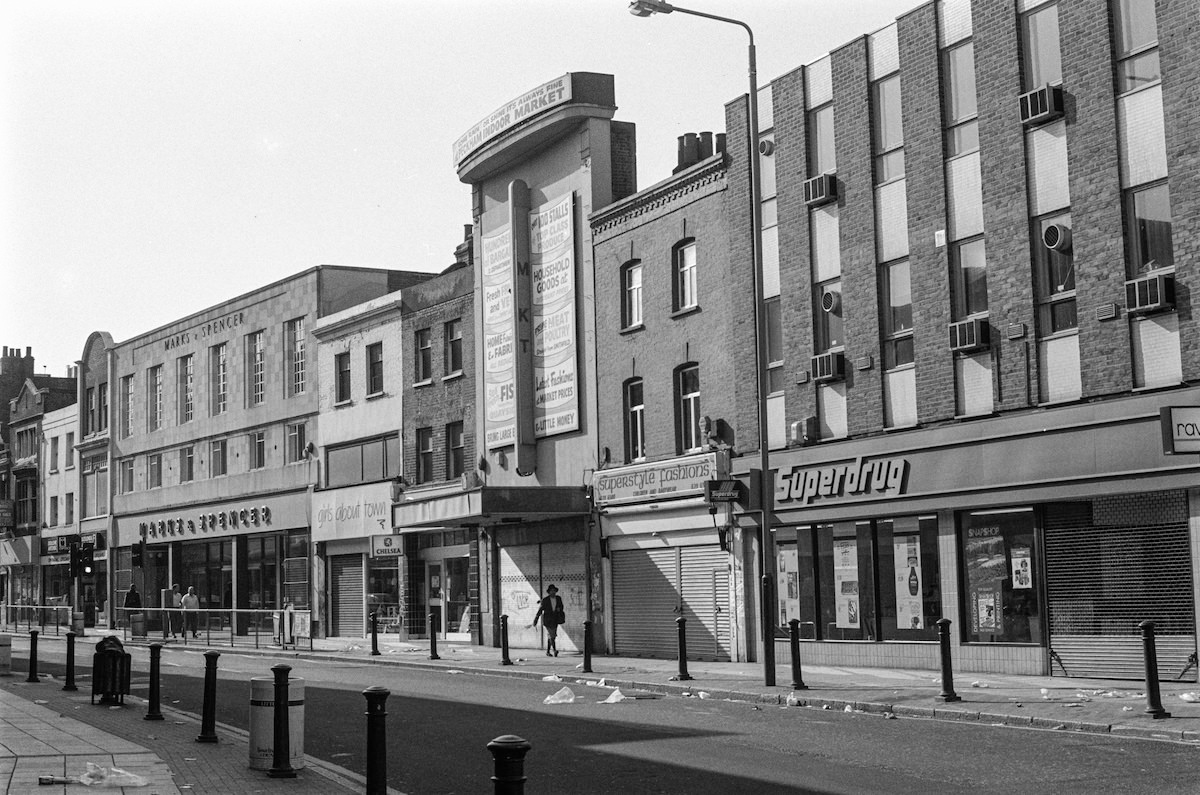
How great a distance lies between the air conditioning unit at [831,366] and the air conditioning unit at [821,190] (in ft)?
9.39

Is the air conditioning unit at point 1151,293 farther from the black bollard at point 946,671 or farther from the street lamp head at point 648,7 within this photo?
the street lamp head at point 648,7

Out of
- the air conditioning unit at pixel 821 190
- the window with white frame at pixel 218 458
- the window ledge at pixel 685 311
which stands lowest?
the window with white frame at pixel 218 458

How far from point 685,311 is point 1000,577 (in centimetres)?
997

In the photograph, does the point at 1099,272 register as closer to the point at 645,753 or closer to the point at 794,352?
the point at 794,352

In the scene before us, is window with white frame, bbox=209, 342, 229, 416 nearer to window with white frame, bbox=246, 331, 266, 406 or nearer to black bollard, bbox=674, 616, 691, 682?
window with white frame, bbox=246, 331, 266, 406

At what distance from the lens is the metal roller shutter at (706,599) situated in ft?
96.8

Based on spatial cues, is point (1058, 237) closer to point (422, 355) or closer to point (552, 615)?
point (552, 615)

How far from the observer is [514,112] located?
35750 millimetres

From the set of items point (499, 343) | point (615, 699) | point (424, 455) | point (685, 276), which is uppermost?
point (685, 276)

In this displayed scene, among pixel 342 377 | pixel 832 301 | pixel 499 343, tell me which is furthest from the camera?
pixel 342 377

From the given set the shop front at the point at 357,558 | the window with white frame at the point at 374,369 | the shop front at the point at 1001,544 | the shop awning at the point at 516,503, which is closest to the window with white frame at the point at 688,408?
the shop front at the point at 1001,544

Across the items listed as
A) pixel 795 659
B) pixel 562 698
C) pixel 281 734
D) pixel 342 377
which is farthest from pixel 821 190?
pixel 342 377

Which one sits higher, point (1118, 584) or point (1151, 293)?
point (1151, 293)

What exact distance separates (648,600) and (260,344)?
Result: 2453cm
